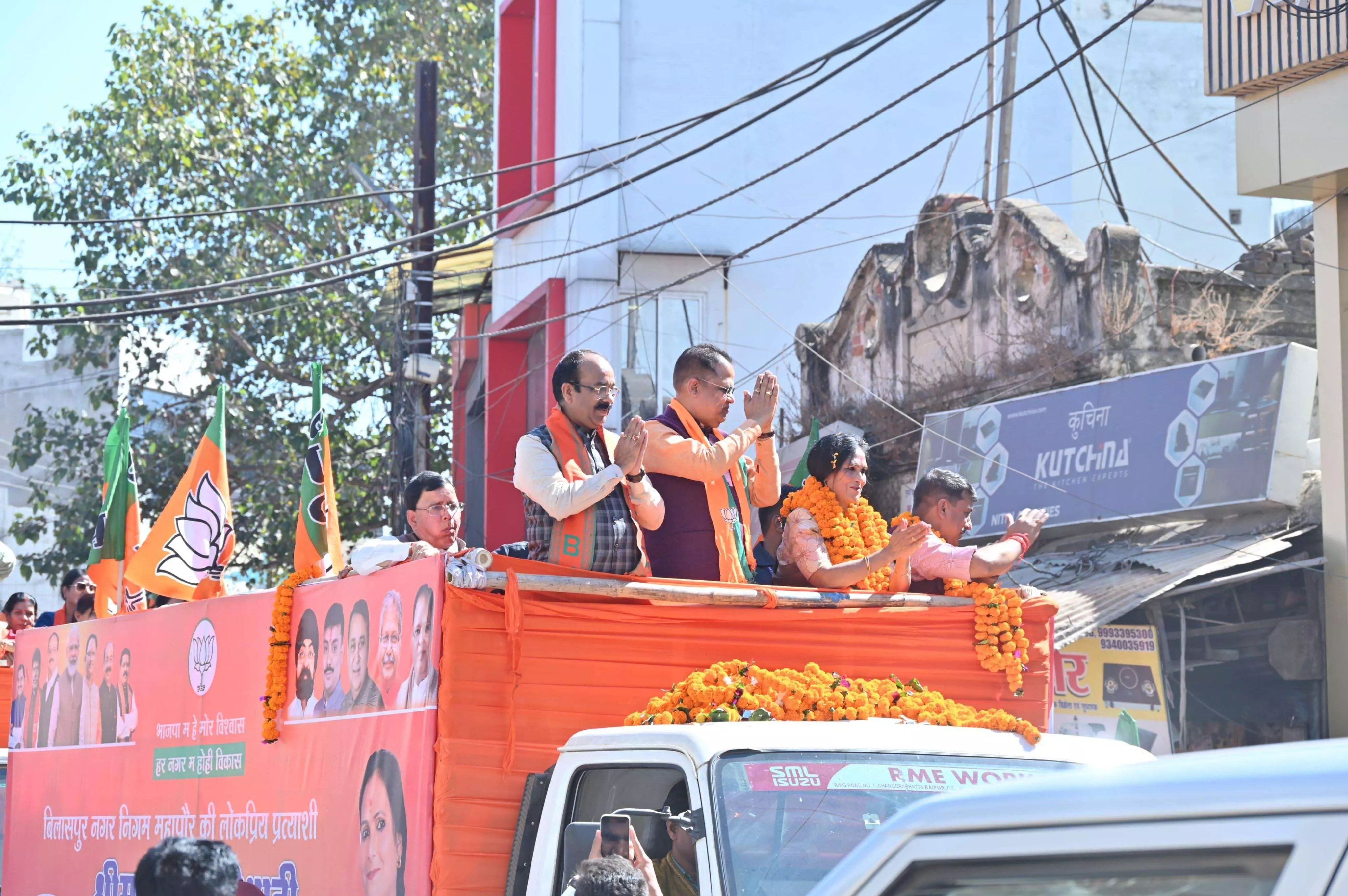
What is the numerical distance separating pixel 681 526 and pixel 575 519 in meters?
0.62

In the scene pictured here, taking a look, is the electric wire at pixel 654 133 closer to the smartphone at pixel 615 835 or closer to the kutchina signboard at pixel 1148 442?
the kutchina signboard at pixel 1148 442

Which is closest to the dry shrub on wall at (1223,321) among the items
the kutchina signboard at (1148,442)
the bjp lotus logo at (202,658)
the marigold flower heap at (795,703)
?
the kutchina signboard at (1148,442)

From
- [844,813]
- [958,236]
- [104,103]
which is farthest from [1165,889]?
[104,103]

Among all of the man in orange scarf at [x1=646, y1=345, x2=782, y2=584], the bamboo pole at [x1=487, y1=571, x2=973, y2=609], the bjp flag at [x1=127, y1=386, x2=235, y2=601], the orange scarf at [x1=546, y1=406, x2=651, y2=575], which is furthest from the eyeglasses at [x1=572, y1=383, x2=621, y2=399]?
the bjp flag at [x1=127, y1=386, x2=235, y2=601]

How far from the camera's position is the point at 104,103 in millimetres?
21516

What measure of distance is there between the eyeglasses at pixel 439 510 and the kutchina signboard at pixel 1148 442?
18.8 feet

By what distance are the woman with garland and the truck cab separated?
4.77 feet

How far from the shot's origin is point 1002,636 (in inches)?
216

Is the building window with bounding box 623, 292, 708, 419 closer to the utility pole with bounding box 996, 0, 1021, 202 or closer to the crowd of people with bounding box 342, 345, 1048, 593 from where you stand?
the utility pole with bounding box 996, 0, 1021, 202

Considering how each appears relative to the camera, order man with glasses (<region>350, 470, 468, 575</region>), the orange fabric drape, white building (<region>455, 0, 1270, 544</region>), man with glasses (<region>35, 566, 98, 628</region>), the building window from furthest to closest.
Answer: white building (<region>455, 0, 1270, 544</region>), the building window, man with glasses (<region>35, 566, 98, 628</region>), man with glasses (<region>350, 470, 468, 575</region>), the orange fabric drape

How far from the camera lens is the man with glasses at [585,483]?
520cm

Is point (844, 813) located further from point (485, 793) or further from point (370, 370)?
point (370, 370)

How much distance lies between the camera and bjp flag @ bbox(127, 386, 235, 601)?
7559mm

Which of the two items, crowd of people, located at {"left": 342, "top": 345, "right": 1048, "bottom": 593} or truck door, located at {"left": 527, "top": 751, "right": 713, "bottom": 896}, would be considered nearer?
truck door, located at {"left": 527, "top": 751, "right": 713, "bottom": 896}
